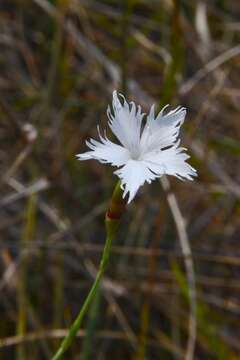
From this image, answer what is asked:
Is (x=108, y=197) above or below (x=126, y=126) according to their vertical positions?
above

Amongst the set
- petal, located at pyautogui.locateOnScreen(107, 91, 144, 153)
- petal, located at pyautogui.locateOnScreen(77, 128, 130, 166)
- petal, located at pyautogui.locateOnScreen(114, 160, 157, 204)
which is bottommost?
petal, located at pyautogui.locateOnScreen(114, 160, 157, 204)

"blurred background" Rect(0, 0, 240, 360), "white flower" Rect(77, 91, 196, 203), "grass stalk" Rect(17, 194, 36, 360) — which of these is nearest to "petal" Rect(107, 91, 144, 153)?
"white flower" Rect(77, 91, 196, 203)

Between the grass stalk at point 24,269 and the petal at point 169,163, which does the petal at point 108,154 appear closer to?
the petal at point 169,163

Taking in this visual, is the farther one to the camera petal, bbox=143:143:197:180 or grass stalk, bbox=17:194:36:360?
grass stalk, bbox=17:194:36:360

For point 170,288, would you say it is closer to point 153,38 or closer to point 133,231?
point 133,231

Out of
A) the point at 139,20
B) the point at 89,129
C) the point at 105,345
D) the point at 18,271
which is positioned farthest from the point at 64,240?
the point at 139,20

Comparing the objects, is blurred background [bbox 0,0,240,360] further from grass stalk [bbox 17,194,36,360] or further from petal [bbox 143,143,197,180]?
petal [bbox 143,143,197,180]

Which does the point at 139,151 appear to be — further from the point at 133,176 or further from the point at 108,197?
the point at 108,197

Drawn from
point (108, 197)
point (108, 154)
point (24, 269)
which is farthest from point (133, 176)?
point (108, 197)
